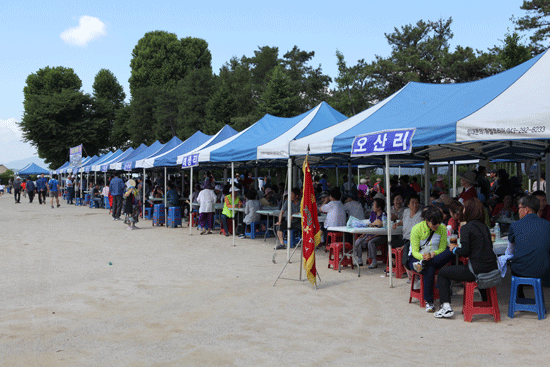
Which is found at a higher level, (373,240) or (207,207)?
(207,207)

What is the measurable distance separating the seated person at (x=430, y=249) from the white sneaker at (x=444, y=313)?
19cm

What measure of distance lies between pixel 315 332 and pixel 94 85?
2426 inches

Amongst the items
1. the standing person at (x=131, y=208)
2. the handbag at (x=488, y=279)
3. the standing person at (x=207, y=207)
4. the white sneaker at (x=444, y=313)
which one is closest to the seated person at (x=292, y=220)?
the standing person at (x=207, y=207)

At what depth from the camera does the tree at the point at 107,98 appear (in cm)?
5438

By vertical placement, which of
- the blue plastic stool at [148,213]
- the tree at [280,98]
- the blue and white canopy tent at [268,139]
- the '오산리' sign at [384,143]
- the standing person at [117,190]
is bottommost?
the blue plastic stool at [148,213]

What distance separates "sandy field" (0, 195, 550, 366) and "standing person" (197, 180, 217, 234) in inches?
162

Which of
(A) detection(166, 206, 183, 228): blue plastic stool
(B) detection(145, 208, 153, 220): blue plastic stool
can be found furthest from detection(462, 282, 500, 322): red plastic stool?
(B) detection(145, 208, 153, 220): blue plastic stool

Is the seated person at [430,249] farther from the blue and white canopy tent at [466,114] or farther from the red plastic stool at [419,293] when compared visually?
the blue and white canopy tent at [466,114]

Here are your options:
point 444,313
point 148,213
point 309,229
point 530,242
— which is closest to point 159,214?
point 148,213

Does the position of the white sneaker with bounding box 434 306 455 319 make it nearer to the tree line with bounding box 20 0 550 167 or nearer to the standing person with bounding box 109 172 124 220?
the standing person with bounding box 109 172 124 220

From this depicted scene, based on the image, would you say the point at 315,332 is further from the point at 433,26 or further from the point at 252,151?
the point at 433,26

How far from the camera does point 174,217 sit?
629 inches

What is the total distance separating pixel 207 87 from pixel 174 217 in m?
29.2

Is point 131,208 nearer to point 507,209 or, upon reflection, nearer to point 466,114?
point 507,209
